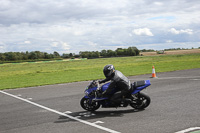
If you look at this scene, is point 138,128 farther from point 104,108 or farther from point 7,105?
point 7,105

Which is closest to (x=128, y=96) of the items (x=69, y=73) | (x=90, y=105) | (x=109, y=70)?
(x=109, y=70)

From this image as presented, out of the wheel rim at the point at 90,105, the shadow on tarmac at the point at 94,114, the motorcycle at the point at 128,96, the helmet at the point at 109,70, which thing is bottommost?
the shadow on tarmac at the point at 94,114

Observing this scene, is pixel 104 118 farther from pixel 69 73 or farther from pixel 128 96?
pixel 69 73

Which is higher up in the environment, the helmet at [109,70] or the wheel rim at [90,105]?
the helmet at [109,70]

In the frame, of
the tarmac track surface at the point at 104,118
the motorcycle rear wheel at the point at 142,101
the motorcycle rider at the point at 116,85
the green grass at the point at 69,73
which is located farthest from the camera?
the green grass at the point at 69,73

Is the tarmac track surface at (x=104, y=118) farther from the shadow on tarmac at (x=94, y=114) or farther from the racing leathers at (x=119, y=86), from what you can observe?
the racing leathers at (x=119, y=86)

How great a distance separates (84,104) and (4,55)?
125121 mm

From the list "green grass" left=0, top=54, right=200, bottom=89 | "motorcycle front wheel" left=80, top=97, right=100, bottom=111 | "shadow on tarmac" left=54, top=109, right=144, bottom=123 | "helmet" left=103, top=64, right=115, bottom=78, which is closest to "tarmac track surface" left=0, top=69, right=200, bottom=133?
"shadow on tarmac" left=54, top=109, right=144, bottom=123

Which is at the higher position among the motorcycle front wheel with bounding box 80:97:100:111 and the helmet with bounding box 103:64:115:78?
the helmet with bounding box 103:64:115:78

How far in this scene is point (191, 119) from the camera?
6.27 metres

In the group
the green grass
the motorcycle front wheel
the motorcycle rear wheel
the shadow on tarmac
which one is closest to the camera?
the shadow on tarmac

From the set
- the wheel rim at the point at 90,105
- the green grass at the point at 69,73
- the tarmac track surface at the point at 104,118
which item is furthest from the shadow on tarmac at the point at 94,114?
the green grass at the point at 69,73

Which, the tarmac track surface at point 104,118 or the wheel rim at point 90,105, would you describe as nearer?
the tarmac track surface at point 104,118

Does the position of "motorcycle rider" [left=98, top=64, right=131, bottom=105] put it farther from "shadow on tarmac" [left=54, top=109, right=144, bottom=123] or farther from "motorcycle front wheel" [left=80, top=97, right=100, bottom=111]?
"motorcycle front wheel" [left=80, top=97, right=100, bottom=111]
